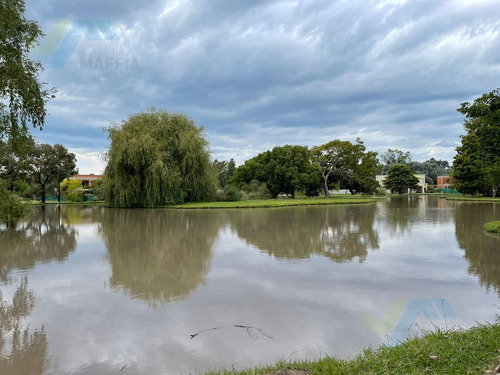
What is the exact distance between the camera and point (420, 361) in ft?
9.63

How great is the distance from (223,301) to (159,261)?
3.42 metres

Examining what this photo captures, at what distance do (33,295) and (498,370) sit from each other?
624cm

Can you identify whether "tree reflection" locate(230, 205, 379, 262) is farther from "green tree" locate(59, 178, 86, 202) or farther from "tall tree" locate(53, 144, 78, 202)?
"green tree" locate(59, 178, 86, 202)

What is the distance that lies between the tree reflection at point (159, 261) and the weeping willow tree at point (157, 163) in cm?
1513

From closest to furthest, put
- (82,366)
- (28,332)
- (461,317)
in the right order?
(82,366) < (28,332) < (461,317)

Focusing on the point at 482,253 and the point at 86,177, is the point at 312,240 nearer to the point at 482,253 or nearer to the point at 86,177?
the point at 482,253

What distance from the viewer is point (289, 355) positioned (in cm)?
345

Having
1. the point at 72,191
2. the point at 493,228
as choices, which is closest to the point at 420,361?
the point at 493,228

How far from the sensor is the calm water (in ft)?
11.7

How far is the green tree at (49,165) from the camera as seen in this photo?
4122 centimetres

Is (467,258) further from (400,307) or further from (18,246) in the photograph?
(18,246)

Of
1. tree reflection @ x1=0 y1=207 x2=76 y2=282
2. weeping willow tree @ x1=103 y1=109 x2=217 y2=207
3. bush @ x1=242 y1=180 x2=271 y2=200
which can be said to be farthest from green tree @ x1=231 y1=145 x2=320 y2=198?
tree reflection @ x1=0 y1=207 x2=76 y2=282

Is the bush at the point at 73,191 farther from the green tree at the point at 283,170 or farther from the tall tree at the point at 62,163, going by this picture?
the green tree at the point at 283,170

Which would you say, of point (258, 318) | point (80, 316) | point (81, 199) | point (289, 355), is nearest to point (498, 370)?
point (289, 355)
